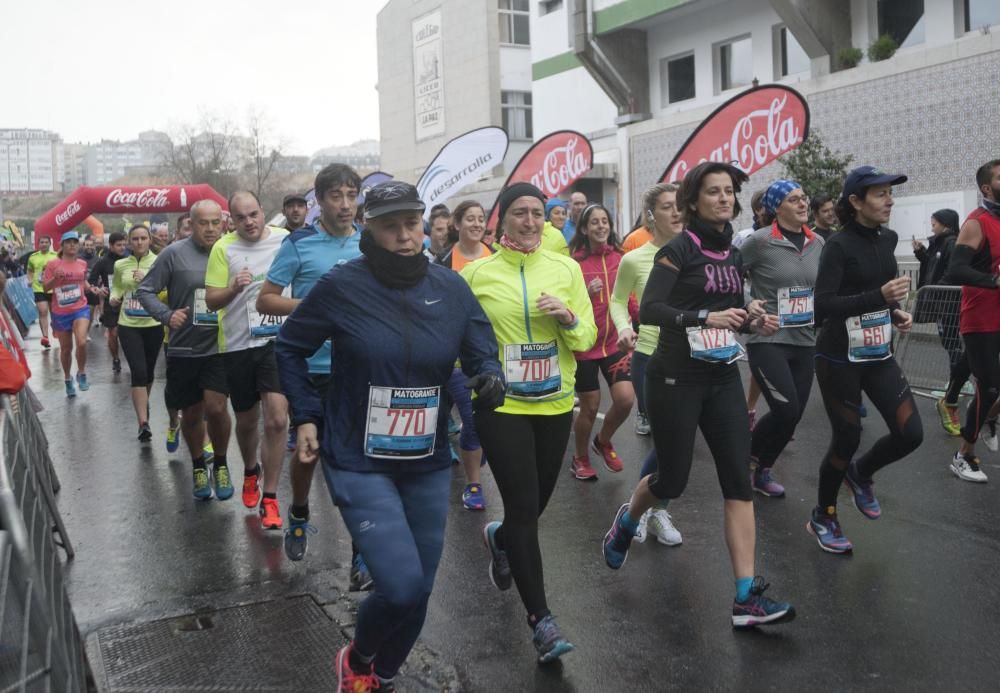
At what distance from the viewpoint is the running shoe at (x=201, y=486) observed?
24.3ft

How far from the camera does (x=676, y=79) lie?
25.9 meters

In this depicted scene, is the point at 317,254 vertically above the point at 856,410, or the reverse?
the point at 317,254

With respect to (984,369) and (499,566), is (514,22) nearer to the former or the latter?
(984,369)

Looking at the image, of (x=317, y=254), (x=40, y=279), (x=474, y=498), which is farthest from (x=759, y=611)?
(x=40, y=279)

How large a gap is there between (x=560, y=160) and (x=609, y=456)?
7.61 m

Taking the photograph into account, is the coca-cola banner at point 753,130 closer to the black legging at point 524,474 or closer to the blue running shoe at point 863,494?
the blue running shoe at point 863,494

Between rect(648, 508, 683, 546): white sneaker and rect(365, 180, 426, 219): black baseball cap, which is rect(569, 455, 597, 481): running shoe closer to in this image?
rect(648, 508, 683, 546): white sneaker

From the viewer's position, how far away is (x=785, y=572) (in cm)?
528

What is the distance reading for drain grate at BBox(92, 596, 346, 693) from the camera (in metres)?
4.18

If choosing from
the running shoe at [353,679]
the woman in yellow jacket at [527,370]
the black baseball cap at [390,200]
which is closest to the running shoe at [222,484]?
the woman in yellow jacket at [527,370]

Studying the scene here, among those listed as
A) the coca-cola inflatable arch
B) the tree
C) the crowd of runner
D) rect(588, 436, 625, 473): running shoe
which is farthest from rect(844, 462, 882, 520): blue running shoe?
the coca-cola inflatable arch

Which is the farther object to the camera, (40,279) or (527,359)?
(40,279)

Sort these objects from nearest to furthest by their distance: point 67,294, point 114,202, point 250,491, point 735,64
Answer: point 250,491 → point 67,294 → point 114,202 → point 735,64

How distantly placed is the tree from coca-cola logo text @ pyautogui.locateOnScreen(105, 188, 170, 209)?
13.4 m
